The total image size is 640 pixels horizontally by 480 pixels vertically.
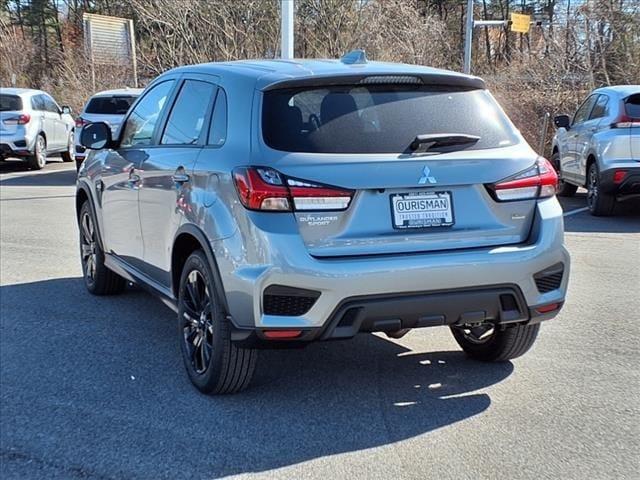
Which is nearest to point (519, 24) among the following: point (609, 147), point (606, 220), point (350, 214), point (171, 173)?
point (609, 147)

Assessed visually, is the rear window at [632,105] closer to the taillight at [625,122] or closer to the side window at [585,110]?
the taillight at [625,122]

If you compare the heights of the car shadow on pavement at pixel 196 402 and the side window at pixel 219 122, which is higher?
the side window at pixel 219 122

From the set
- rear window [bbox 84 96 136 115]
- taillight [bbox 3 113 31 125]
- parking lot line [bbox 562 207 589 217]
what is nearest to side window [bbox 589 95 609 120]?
parking lot line [bbox 562 207 589 217]

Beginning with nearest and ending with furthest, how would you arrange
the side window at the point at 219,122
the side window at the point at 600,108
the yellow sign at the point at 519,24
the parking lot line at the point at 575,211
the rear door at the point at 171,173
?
the side window at the point at 219,122 < the rear door at the point at 171,173 < the side window at the point at 600,108 < the parking lot line at the point at 575,211 < the yellow sign at the point at 519,24

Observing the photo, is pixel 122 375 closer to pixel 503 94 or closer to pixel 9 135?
pixel 9 135

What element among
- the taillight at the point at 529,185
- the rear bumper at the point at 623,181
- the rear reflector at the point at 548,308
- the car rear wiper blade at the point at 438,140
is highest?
the car rear wiper blade at the point at 438,140

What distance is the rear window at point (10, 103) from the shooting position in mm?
18062

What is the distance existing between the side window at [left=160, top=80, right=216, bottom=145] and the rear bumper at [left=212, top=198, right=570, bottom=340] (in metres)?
0.99

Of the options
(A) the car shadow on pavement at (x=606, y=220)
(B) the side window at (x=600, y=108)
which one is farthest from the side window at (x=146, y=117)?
(B) the side window at (x=600, y=108)

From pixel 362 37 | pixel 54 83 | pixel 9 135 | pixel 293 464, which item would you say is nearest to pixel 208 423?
pixel 293 464

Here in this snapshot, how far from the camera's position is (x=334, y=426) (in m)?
4.07

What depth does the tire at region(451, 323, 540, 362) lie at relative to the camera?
4.71 meters

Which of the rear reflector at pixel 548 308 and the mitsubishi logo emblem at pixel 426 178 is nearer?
the mitsubishi logo emblem at pixel 426 178

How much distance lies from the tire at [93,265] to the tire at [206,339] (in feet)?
7.05
